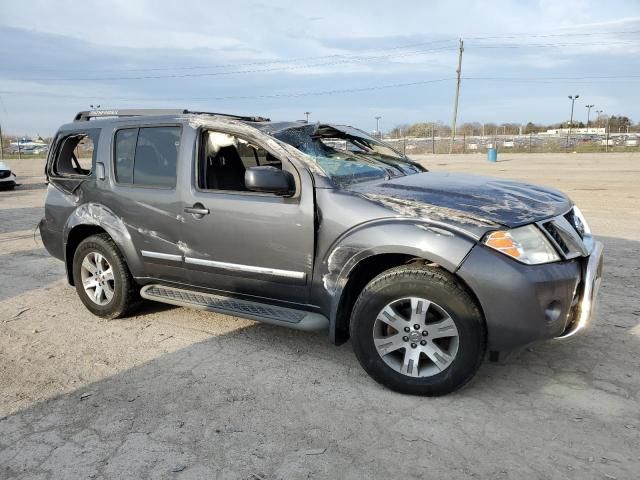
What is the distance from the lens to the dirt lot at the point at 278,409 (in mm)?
2551

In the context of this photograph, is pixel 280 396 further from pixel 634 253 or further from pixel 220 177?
pixel 634 253

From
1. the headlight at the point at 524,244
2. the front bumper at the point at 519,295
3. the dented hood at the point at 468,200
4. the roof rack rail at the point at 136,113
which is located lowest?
the front bumper at the point at 519,295

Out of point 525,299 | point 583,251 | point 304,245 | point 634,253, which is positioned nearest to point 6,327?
point 304,245

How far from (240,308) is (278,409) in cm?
94

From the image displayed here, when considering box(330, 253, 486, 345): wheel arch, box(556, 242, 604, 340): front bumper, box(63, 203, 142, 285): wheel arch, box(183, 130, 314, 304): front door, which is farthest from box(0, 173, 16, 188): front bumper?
box(556, 242, 604, 340): front bumper

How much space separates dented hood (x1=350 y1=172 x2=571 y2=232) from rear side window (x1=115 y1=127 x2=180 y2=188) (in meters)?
1.56

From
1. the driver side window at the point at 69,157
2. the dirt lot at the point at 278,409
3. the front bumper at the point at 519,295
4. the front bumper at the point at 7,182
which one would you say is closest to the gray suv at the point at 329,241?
the front bumper at the point at 519,295

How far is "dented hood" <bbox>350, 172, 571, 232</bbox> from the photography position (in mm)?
3025

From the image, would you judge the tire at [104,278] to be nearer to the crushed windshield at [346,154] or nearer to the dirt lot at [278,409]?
the dirt lot at [278,409]

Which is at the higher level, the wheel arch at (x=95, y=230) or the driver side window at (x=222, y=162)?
the driver side window at (x=222, y=162)

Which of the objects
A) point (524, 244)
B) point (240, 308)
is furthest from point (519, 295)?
point (240, 308)

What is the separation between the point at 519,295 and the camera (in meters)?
2.85

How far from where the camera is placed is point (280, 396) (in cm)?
322

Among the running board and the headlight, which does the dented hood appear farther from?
the running board
